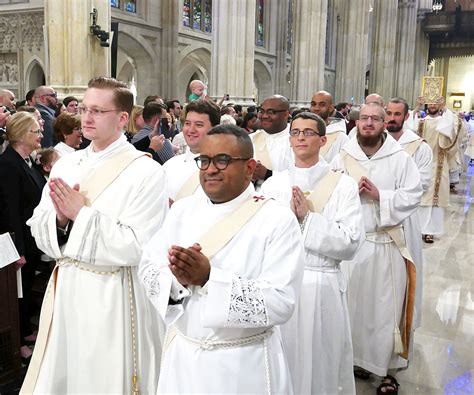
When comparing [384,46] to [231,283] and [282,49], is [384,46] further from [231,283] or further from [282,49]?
[231,283]

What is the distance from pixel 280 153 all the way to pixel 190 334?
3020mm

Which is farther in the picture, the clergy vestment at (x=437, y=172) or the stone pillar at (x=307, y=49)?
the stone pillar at (x=307, y=49)

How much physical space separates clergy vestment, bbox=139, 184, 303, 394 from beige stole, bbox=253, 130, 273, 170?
278 centimetres

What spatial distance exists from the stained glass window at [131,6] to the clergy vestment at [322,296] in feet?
56.7

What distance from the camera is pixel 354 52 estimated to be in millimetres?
23328

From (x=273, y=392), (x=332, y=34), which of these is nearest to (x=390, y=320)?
(x=273, y=392)

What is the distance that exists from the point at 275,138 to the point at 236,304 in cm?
329

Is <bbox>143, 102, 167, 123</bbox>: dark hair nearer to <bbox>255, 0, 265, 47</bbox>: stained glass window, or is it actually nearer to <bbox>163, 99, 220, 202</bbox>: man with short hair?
<bbox>163, 99, 220, 202</bbox>: man with short hair

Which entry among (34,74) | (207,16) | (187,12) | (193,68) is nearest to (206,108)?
(34,74)

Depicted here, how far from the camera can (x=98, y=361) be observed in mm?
2957

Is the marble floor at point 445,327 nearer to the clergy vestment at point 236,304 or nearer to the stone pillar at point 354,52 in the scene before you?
the clergy vestment at point 236,304

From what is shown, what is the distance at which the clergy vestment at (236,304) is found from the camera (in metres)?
2.10

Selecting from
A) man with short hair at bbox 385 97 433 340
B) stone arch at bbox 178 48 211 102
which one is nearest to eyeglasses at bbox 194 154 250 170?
man with short hair at bbox 385 97 433 340

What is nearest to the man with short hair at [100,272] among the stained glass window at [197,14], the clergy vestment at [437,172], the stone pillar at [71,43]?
the stone pillar at [71,43]
